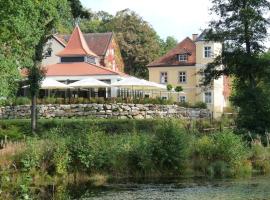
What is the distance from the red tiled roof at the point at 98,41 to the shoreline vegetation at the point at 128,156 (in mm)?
39521

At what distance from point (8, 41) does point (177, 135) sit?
795 centimetres

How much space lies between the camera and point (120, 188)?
69.3 feet

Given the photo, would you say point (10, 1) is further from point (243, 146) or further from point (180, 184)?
point (243, 146)

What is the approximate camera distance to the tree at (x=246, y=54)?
3302cm

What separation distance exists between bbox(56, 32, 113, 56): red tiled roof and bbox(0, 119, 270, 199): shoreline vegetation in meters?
39.5

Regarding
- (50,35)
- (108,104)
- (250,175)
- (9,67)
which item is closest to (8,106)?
(108,104)

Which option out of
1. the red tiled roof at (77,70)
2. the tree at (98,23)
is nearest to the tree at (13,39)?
the red tiled roof at (77,70)

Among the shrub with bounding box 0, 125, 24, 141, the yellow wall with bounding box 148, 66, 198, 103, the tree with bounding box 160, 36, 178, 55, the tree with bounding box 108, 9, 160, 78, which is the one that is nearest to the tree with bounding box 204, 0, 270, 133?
the shrub with bounding box 0, 125, 24, 141

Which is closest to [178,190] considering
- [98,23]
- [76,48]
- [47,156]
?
[47,156]

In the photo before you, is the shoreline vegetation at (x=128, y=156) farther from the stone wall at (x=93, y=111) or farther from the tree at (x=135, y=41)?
the tree at (x=135, y=41)

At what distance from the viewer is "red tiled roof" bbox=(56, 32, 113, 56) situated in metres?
66.3

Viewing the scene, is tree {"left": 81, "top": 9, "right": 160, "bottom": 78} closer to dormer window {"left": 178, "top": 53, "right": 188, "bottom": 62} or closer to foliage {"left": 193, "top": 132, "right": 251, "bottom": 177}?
dormer window {"left": 178, "top": 53, "right": 188, "bottom": 62}

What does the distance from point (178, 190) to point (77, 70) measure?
3311 centimetres

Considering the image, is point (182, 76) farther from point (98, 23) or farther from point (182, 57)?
point (98, 23)
